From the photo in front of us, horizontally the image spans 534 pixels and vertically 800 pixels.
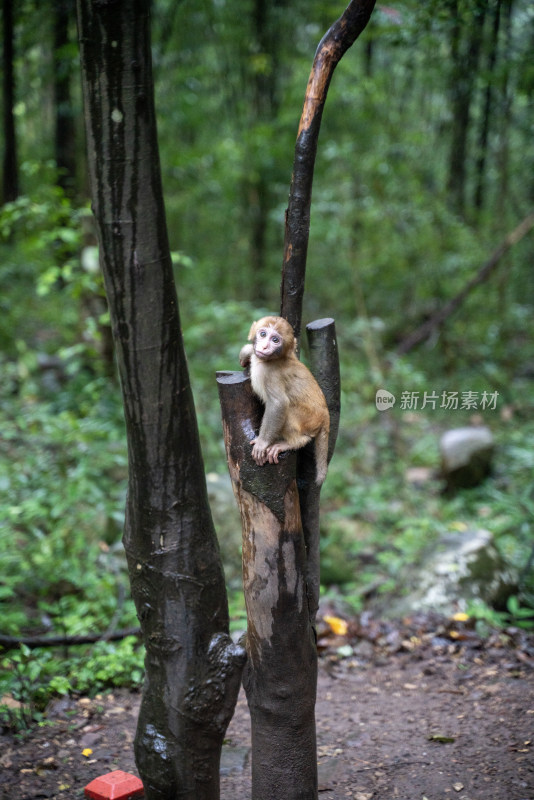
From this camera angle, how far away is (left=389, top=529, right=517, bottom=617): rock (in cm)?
466

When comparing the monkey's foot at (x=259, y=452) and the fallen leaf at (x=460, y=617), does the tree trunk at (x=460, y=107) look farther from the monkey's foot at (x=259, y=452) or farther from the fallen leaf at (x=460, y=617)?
the monkey's foot at (x=259, y=452)

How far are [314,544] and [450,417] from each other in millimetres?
6735

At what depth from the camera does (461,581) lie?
4703 millimetres

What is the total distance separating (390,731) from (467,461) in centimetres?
408

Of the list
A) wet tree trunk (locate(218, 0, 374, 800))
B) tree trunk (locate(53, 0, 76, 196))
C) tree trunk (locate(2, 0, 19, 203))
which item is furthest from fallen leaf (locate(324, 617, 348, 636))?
tree trunk (locate(2, 0, 19, 203))

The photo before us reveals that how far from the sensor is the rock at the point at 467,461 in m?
6.98

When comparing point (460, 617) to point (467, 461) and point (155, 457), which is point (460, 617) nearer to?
point (467, 461)

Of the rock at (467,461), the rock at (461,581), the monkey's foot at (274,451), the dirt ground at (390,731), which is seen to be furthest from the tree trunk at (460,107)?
the monkey's foot at (274,451)

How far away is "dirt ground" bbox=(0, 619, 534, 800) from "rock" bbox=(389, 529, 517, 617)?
0.31 m

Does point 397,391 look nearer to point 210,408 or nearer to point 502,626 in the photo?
point 210,408

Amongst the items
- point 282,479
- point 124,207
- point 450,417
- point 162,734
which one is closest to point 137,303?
point 124,207

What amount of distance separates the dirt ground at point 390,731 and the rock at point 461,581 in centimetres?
31

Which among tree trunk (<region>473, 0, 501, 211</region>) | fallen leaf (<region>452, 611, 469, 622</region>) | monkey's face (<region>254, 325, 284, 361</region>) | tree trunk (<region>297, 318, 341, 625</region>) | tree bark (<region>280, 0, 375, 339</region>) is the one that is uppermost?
tree trunk (<region>473, 0, 501, 211</region>)

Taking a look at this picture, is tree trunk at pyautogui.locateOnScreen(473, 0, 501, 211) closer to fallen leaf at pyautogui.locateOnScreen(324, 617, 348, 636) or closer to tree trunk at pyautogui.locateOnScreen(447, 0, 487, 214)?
tree trunk at pyautogui.locateOnScreen(447, 0, 487, 214)
